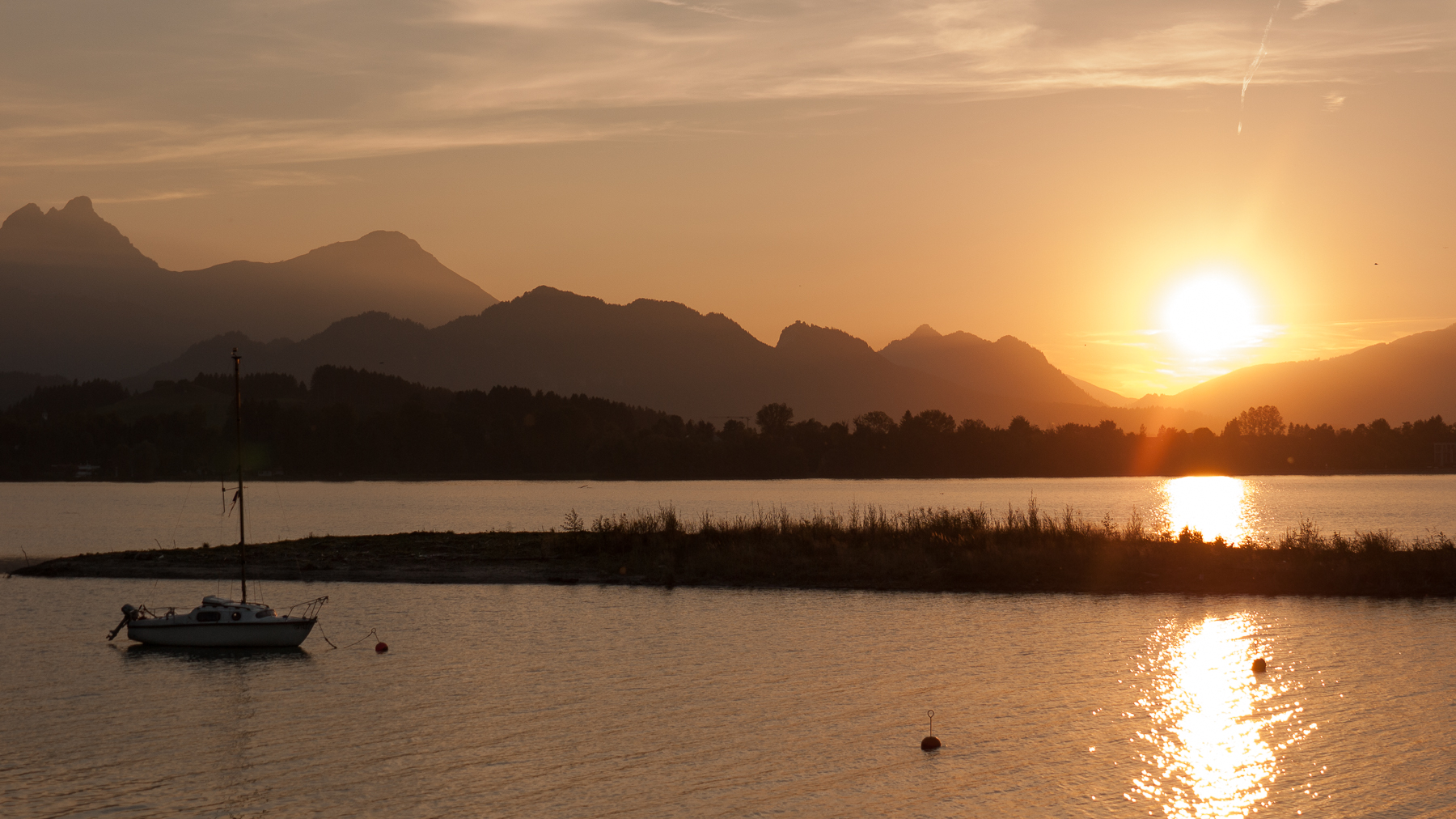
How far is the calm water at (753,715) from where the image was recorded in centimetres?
2025

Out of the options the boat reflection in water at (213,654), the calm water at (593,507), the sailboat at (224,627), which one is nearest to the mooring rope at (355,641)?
the sailboat at (224,627)

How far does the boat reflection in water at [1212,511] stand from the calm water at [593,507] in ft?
0.85

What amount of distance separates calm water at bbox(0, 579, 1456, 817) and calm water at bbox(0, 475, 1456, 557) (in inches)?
1107

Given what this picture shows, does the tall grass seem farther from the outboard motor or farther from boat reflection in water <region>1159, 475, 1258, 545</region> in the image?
the outboard motor

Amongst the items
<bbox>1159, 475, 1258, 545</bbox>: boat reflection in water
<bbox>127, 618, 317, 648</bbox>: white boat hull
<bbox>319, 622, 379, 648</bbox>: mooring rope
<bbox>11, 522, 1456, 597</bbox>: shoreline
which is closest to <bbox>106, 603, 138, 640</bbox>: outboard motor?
<bbox>127, 618, 317, 648</bbox>: white boat hull

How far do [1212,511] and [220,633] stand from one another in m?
110

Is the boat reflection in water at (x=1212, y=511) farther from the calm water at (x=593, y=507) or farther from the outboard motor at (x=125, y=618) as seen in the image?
the outboard motor at (x=125, y=618)

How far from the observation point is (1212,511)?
4879 inches

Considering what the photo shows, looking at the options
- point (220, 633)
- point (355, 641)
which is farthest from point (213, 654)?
point (355, 641)

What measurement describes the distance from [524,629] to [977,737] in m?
19.4

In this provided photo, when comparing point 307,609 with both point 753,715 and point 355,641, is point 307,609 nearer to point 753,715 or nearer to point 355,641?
point 355,641

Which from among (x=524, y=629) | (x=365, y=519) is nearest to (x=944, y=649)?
(x=524, y=629)

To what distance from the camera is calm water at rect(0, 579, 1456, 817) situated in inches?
797

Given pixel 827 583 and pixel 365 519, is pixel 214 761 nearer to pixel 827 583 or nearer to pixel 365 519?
pixel 827 583
